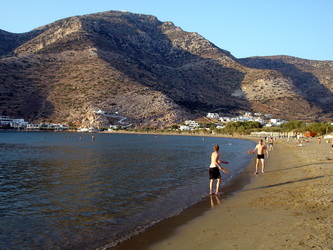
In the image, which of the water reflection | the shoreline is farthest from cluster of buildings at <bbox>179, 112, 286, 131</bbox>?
the shoreline

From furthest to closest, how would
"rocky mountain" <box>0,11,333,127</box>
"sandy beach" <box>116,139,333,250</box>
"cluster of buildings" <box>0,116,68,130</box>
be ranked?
"rocky mountain" <box>0,11,333,127</box>, "cluster of buildings" <box>0,116,68,130</box>, "sandy beach" <box>116,139,333,250</box>

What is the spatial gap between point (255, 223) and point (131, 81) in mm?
112754

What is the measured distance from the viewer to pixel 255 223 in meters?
8.43

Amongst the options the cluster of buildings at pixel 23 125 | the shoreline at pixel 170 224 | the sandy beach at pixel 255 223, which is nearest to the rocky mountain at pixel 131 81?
the cluster of buildings at pixel 23 125

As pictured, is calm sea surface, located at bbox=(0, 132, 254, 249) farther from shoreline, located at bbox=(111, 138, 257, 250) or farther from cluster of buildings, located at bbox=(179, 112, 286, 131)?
cluster of buildings, located at bbox=(179, 112, 286, 131)

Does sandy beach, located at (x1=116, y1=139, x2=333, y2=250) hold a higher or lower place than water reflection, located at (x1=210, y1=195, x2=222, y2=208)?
higher

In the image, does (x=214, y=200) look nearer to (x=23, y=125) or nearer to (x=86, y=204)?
(x=86, y=204)

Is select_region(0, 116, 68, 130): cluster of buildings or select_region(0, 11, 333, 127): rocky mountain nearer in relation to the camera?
select_region(0, 116, 68, 130): cluster of buildings

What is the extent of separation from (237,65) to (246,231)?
162 meters

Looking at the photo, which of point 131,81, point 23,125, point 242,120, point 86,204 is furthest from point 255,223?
point 23,125

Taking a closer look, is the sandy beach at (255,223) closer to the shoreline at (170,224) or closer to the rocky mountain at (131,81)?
the shoreline at (170,224)

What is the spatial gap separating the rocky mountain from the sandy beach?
10131 centimetres

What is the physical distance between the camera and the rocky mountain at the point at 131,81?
11044 cm

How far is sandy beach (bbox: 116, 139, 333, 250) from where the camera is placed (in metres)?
A: 6.94
